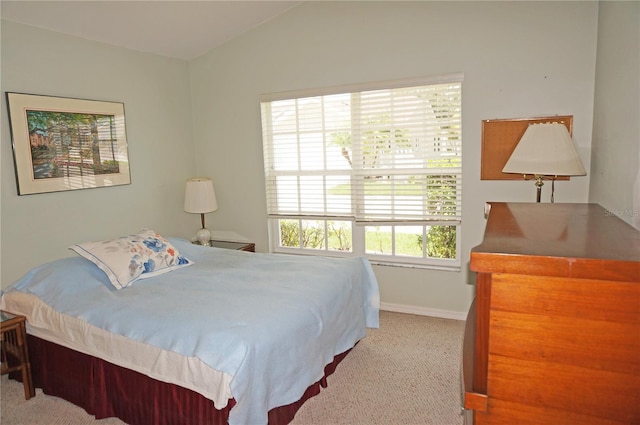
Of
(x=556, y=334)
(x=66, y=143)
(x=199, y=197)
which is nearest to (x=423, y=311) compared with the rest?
(x=199, y=197)

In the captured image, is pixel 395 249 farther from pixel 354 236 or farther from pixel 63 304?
pixel 63 304

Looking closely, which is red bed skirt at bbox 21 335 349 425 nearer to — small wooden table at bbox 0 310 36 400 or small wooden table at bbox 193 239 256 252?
small wooden table at bbox 0 310 36 400

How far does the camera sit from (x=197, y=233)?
4168 mm

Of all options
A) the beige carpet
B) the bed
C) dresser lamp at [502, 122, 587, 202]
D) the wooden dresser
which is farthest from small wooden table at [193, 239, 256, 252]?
the wooden dresser

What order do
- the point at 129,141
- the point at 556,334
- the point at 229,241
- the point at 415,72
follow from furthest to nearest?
the point at 229,241 < the point at 129,141 < the point at 415,72 < the point at 556,334

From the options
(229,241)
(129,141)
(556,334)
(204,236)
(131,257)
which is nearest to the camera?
(556,334)

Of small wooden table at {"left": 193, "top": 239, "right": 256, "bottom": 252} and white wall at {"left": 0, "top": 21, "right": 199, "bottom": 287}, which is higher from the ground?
white wall at {"left": 0, "top": 21, "right": 199, "bottom": 287}

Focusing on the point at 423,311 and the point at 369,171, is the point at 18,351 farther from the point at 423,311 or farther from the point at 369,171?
the point at 423,311

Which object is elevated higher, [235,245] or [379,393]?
[235,245]

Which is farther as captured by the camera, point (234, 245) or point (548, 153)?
point (234, 245)

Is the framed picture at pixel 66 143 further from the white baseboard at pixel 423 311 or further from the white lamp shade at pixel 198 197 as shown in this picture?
the white baseboard at pixel 423 311

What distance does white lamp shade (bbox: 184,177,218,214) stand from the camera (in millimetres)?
3932

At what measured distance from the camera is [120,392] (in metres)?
2.12

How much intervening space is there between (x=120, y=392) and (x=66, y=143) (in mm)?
1955
